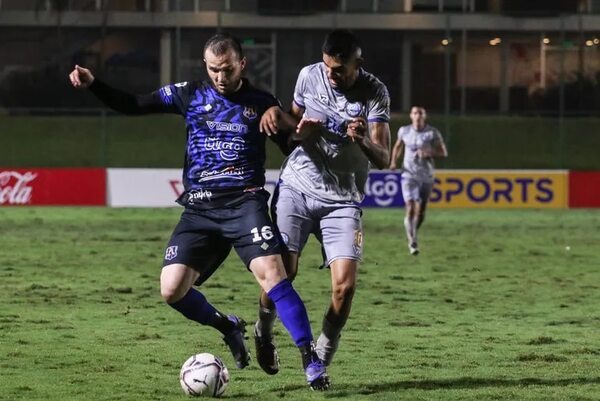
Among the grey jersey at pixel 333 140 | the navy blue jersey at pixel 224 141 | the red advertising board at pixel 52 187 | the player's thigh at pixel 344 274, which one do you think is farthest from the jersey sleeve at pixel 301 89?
the red advertising board at pixel 52 187

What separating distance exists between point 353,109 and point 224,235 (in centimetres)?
110

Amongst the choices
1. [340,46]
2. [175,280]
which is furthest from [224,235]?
[340,46]

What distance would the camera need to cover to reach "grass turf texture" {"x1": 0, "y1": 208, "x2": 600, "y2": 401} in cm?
880

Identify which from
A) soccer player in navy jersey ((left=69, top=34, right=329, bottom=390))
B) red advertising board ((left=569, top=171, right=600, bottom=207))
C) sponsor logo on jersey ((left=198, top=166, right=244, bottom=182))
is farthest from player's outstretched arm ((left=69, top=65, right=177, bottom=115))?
red advertising board ((left=569, top=171, right=600, bottom=207))

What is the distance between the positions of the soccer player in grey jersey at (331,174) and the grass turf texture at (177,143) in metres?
27.3

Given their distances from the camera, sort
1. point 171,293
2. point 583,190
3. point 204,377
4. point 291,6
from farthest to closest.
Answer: point 291,6 < point 583,190 < point 171,293 < point 204,377

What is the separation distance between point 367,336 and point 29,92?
31.8 m

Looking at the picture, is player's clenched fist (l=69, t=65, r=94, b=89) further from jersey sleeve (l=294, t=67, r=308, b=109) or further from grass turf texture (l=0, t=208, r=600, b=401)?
grass turf texture (l=0, t=208, r=600, b=401)

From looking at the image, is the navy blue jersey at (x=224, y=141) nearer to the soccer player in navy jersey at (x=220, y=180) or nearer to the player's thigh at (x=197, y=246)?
the soccer player in navy jersey at (x=220, y=180)

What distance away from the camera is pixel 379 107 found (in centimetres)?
883

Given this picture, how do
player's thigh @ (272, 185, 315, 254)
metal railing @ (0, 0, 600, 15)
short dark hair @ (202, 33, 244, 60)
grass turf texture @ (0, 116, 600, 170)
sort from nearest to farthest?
1. short dark hair @ (202, 33, 244, 60)
2. player's thigh @ (272, 185, 315, 254)
3. grass turf texture @ (0, 116, 600, 170)
4. metal railing @ (0, 0, 600, 15)

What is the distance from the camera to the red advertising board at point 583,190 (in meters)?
31.6

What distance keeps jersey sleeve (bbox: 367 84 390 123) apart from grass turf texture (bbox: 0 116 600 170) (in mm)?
27366

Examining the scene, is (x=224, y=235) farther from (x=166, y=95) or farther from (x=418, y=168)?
(x=418, y=168)
